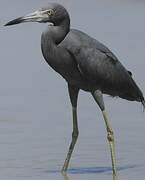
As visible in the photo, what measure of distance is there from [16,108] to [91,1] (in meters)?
15.1

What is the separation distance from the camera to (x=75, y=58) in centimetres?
969

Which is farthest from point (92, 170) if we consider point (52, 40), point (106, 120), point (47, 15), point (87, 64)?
Answer: point (47, 15)

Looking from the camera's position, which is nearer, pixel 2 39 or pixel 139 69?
pixel 139 69

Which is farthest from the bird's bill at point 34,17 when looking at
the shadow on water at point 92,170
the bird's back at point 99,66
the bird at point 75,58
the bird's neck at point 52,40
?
the shadow on water at point 92,170

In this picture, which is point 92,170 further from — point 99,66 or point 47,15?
→ point 47,15

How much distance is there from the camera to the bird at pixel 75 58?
9625mm

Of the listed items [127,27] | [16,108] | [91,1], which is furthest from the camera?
[91,1]

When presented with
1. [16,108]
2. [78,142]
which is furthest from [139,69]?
[78,142]

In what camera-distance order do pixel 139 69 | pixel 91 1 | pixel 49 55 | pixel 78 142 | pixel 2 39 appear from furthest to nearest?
1. pixel 91 1
2. pixel 2 39
3. pixel 139 69
4. pixel 78 142
5. pixel 49 55

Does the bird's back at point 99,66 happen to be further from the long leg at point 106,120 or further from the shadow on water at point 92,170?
the shadow on water at point 92,170

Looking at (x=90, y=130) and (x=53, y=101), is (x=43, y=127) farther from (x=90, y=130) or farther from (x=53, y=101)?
(x=53, y=101)

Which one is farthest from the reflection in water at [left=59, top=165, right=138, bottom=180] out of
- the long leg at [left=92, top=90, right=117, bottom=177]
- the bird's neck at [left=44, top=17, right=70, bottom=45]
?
the bird's neck at [left=44, top=17, right=70, bottom=45]

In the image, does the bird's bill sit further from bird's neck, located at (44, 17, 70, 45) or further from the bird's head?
bird's neck, located at (44, 17, 70, 45)

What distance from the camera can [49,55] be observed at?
31.7ft
